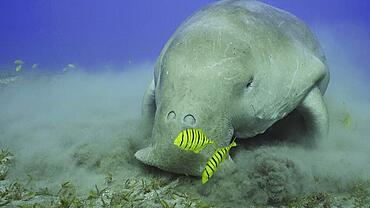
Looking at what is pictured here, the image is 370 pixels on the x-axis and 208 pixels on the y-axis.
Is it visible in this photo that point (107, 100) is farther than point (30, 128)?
Yes

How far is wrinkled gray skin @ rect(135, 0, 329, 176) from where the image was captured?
4023 mm

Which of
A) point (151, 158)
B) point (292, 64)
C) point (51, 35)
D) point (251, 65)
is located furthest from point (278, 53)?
point (51, 35)

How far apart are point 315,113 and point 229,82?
2048 millimetres

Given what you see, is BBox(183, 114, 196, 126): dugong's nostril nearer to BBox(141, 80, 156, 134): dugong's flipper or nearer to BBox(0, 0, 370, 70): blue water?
BBox(141, 80, 156, 134): dugong's flipper

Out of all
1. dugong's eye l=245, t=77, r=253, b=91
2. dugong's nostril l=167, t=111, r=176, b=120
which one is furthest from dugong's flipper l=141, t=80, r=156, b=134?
dugong's nostril l=167, t=111, r=176, b=120

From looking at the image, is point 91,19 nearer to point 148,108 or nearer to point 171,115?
point 148,108

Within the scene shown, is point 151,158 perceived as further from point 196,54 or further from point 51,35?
point 51,35

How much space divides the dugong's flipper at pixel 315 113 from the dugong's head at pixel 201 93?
133 cm

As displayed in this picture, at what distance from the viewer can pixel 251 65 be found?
456cm

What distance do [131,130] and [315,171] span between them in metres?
2.87

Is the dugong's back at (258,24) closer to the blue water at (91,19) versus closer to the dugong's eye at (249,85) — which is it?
the dugong's eye at (249,85)

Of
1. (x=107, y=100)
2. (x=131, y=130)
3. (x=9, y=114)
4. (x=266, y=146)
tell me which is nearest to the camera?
(x=266, y=146)

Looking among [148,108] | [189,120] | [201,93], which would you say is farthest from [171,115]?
[148,108]

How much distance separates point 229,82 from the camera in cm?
421
